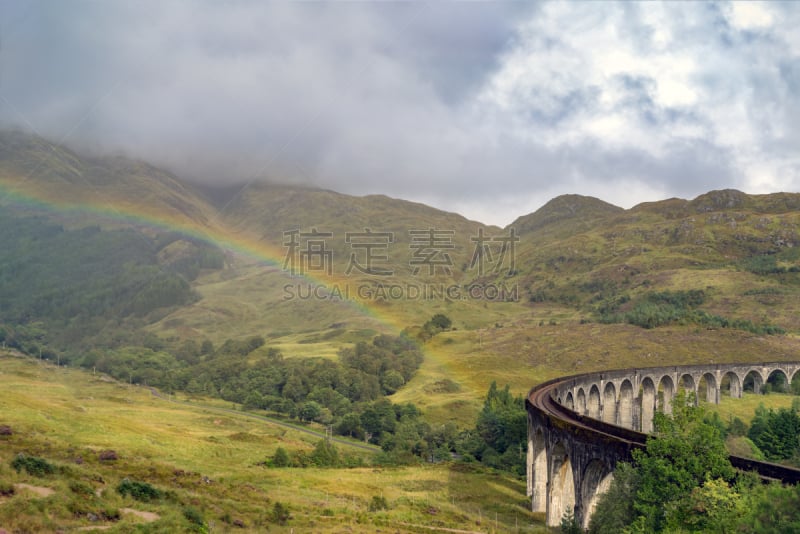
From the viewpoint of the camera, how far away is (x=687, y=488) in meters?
26.8

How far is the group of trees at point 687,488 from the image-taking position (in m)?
24.3

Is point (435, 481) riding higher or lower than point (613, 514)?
lower

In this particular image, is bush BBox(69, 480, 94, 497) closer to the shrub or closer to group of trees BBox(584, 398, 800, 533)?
the shrub

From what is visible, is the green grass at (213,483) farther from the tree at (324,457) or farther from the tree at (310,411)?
the tree at (310,411)

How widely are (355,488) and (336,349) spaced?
12117 cm

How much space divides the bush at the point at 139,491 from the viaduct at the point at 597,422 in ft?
89.8

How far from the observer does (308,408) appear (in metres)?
115

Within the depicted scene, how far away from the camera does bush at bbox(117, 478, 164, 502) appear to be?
103 feet

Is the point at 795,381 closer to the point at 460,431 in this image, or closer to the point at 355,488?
the point at 460,431

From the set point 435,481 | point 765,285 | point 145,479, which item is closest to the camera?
point 145,479

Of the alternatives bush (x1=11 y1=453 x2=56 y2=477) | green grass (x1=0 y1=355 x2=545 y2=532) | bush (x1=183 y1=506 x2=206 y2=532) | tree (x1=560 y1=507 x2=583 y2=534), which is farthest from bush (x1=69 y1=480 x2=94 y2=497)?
tree (x1=560 y1=507 x2=583 y2=534)

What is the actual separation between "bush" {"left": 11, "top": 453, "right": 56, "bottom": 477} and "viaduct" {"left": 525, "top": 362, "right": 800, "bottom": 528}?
1283 inches

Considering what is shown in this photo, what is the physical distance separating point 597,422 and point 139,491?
109 feet

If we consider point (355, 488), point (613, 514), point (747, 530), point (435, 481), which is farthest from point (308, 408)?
point (747, 530)
